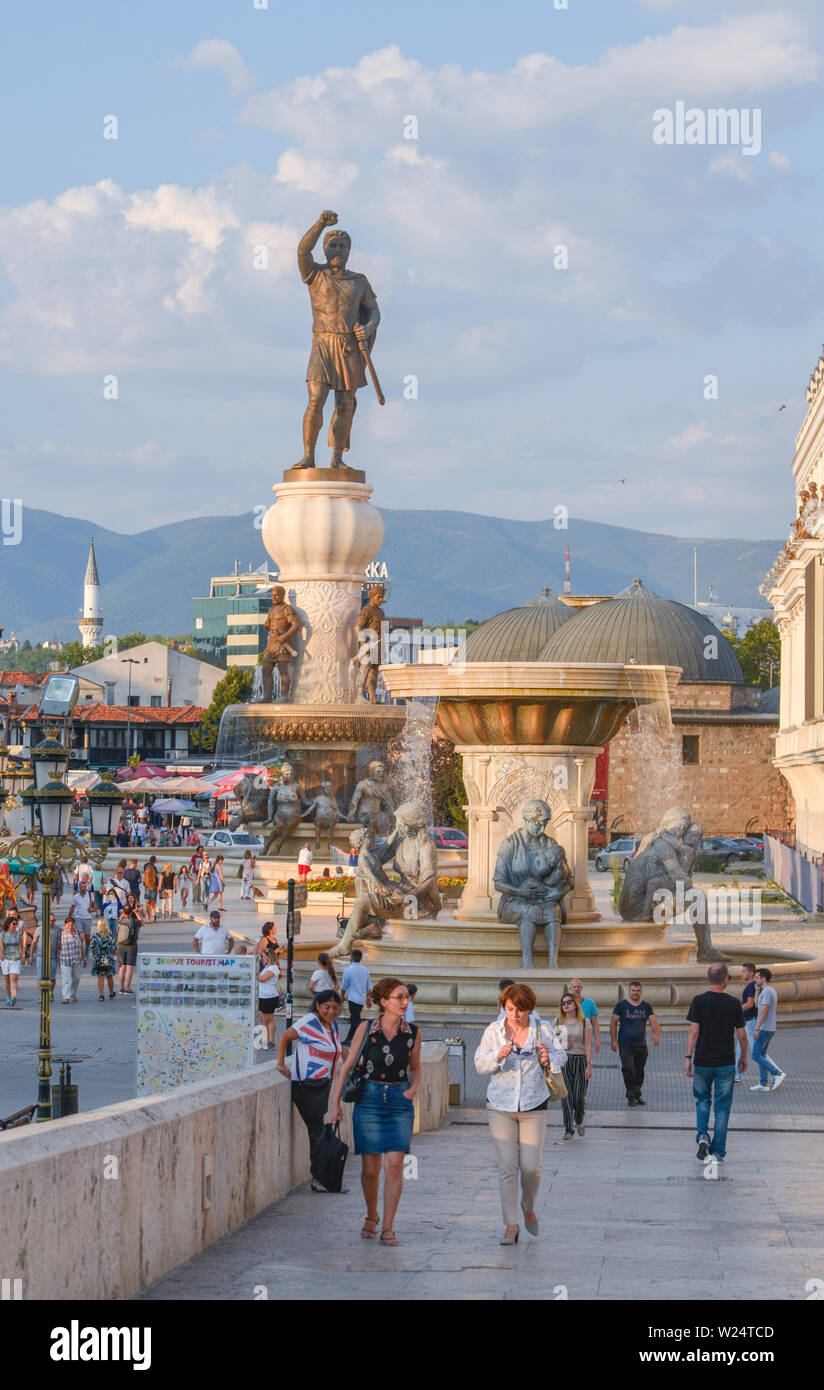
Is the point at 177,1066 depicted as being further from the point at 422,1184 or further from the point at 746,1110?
the point at 746,1110

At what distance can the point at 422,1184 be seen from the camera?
10.9 meters

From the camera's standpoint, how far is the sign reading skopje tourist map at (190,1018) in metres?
12.7

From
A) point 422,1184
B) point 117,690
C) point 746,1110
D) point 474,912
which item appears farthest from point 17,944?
point 117,690

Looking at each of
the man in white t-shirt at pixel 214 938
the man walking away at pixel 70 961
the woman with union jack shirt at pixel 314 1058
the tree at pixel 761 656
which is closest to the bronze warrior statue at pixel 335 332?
the man walking away at pixel 70 961

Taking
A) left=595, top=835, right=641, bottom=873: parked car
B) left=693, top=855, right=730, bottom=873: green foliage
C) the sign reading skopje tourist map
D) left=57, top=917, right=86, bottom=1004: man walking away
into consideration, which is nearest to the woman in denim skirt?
the sign reading skopje tourist map

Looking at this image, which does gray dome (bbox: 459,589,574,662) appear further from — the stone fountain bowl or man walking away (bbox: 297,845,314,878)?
the stone fountain bowl

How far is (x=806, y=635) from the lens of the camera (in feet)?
196

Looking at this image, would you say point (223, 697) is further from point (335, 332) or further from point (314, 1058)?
point (314, 1058)

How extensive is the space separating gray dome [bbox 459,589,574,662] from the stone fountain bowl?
6493cm

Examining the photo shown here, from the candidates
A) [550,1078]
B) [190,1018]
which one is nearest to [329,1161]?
[550,1078]

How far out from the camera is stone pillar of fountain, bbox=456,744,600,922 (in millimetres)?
23000

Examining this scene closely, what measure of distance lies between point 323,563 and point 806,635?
2343 centimetres

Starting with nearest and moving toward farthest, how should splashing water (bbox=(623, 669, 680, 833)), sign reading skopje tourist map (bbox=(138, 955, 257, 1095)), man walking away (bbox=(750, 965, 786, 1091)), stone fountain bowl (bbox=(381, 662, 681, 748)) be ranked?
sign reading skopje tourist map (bbox=(138, 955, 257, 1095)) → man walking away (bbox=(750, 965, 786, 1091)) → stone fountain bowl (bbox=(381, 662, 681, 748)) → splashing water (bbox=(623, 669, 680, 833))
